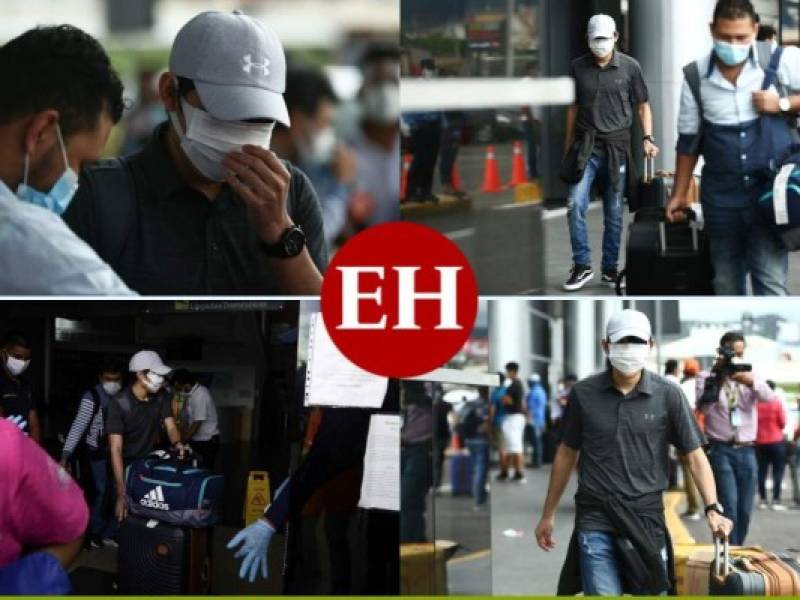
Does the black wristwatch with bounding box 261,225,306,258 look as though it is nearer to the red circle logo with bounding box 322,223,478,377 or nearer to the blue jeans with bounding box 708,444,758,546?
the red circle logo with bounding box 322,223,478,377

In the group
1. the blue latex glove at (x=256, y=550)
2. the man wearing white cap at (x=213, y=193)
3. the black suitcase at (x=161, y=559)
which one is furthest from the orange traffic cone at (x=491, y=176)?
the black suitcase at (x=161, y=559)

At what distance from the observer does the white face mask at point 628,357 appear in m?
4.96

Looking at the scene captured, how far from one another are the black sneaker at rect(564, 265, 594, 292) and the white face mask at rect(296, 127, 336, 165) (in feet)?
3.23

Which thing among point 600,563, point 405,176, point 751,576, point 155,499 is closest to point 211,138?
point 405,176

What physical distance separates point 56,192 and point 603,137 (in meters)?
2.04

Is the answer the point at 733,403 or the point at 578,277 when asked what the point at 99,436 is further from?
the point at 733,403

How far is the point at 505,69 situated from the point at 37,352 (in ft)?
6.72

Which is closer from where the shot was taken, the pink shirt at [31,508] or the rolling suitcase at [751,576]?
the pink shirt at [31,508]

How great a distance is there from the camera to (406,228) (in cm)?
489

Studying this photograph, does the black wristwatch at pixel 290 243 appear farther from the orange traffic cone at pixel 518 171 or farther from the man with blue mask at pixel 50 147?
the orange traffic cone at pixel 518 171

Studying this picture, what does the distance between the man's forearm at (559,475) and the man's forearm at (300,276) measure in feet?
3.61

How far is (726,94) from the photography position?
4.90 metres

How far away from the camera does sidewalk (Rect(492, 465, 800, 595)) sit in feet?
16.2

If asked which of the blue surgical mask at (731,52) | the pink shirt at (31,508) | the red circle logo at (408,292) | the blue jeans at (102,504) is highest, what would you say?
the blue surgical mask at (731,52)
